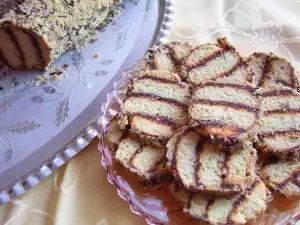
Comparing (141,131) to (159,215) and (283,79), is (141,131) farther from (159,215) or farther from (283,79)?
(283,79)

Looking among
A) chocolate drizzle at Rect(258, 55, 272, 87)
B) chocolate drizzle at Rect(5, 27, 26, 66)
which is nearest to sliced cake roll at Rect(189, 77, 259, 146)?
chocolate drizzle at Rect(258, 55, 272, 87)

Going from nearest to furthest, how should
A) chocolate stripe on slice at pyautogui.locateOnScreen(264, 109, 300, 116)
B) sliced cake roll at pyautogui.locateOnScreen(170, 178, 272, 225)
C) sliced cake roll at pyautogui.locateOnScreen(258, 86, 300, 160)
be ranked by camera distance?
sliced cake roll at pyautogui.locateOnScreen(170, 178, 272, 225), sliced cake roll at pyautogui.locateOnScreen(258, 86, 300, 160), chocolate stripe on slice at pyautogui.locateOnScreen(264, 109, 300, 116)

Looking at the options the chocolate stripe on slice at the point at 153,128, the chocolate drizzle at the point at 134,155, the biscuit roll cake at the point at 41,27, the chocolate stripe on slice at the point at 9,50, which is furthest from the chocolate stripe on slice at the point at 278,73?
the chocolate stripe on slice at the point at 9,50

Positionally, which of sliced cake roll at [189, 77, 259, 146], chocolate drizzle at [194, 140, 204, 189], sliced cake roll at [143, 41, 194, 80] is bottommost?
chocolate drizzle at [194, 140, 204, 189]

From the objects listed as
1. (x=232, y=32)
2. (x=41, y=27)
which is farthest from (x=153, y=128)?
(x=232, y=32)

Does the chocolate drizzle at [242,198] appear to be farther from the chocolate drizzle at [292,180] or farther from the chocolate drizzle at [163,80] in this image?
the chocolate drizzle at [163,80]

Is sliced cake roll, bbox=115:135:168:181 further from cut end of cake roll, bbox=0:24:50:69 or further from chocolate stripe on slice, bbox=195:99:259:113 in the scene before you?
cut end of cake roll, bbox=0:24:50:69

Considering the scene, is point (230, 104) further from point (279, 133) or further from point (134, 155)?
point (134, 155)
